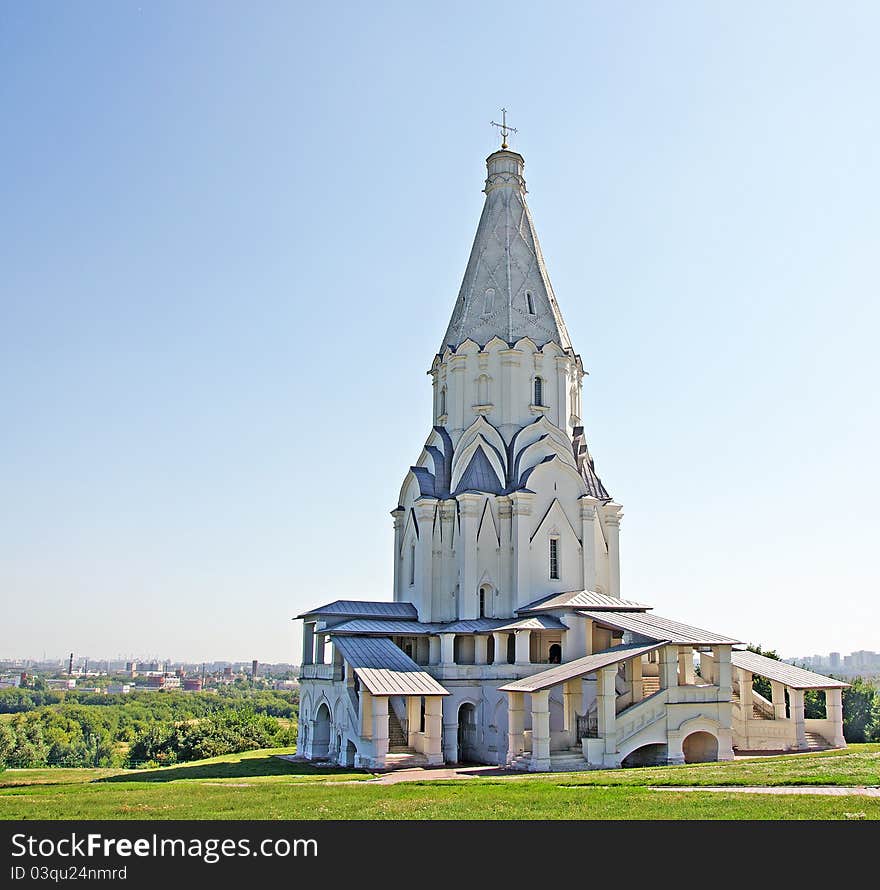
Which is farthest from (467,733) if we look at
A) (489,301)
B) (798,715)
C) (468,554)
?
(489,301)

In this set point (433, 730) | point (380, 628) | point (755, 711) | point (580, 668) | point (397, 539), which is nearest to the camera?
point (580, 668)

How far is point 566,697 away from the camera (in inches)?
1153

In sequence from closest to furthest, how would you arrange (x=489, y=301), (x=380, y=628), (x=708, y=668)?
(x=708, y=668) → (x=380, y=628) → (x=489, y=301)

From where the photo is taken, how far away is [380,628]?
33062mm

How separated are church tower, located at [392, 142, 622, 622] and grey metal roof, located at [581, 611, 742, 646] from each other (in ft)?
14.1

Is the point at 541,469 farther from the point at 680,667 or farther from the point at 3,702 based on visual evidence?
the point at 3,702

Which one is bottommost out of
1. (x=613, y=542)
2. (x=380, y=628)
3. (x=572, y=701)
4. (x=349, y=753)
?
(x=349, y=753)

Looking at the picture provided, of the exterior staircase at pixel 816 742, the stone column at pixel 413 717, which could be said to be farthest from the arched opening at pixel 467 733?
the exterior staircase at pixel 816 742

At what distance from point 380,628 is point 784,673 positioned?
14.2 metres

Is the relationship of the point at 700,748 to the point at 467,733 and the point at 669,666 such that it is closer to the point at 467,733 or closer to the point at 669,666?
the point at 669,666

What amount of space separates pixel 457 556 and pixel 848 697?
20.3 metres

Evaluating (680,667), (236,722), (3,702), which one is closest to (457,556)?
(680,667)

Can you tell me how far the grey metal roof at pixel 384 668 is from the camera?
2744 centimetres

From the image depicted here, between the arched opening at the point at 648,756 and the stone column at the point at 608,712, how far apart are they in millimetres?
826
